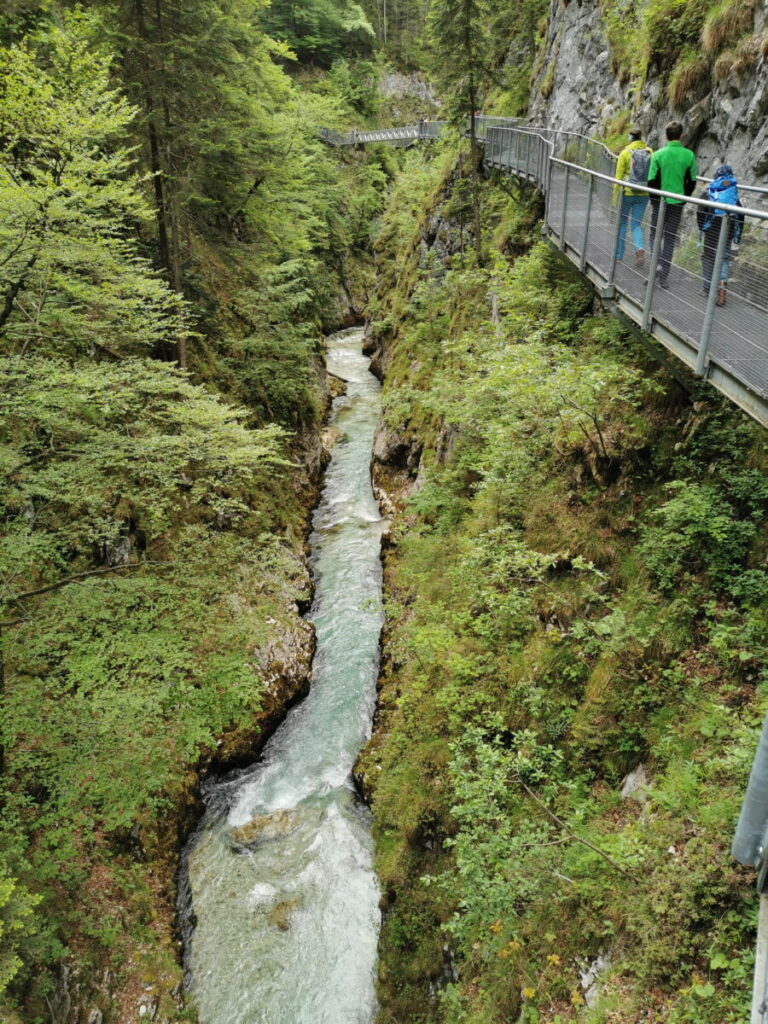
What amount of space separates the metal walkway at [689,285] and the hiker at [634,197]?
0.29 ft

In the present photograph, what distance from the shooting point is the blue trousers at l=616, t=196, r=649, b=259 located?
7.05 meters

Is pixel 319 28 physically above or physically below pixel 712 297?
above

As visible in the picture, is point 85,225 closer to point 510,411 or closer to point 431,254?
point 510,411

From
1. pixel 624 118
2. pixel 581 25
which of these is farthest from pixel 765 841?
pixel 581 25

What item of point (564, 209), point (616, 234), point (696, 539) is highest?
point (564, 209)

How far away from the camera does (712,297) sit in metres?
5.02

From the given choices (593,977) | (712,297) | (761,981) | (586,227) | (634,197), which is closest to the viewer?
(761,981)

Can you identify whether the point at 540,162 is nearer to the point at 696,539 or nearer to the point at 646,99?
the point at 646,99

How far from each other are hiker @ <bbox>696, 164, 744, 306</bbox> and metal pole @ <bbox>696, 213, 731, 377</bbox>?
0.04 meters

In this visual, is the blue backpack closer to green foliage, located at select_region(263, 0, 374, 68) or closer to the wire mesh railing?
the wire mesh railing

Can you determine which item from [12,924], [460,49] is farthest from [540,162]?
[12,924]

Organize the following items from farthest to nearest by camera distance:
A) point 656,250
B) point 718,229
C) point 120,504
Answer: point 120,504 → point 656,250 → point 718,229

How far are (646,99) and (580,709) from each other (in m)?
10.6

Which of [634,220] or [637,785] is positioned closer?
[637,785]
